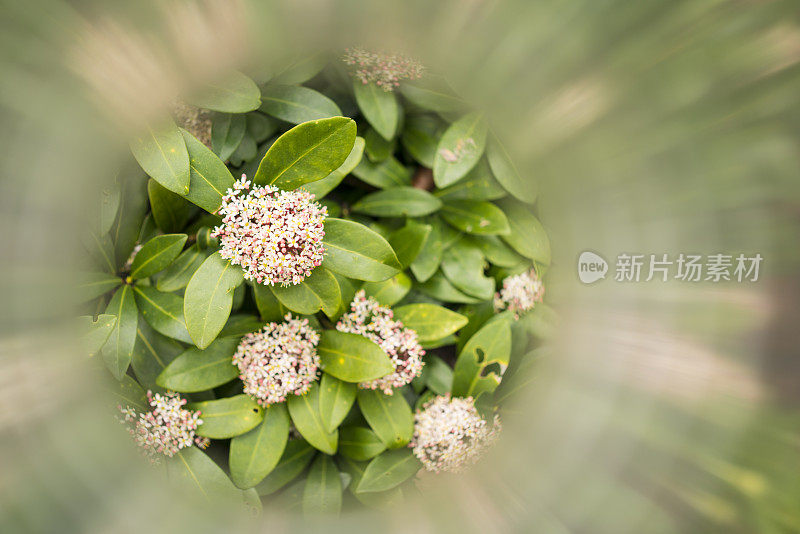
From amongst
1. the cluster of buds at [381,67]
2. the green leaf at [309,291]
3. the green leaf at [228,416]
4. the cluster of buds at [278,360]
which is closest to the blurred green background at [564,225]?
the cluster of buds at [381,67]

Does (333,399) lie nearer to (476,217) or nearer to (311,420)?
(311,420)

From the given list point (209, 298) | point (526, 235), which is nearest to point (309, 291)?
point (209, 298)

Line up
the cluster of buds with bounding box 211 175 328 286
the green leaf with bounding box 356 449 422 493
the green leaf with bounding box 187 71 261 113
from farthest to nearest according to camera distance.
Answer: the green leaf with bounding box 356 449 422 493
the green leaf with bounding box 187 71 261 113
the cluster of buds with bounding box 211 175 328 286

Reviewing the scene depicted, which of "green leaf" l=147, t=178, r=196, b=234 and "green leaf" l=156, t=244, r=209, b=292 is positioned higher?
"green leaf" l=147, t=178, r=196, b=234

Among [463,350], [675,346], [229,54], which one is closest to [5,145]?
[229,54]

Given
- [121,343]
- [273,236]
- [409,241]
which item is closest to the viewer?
[273,236]

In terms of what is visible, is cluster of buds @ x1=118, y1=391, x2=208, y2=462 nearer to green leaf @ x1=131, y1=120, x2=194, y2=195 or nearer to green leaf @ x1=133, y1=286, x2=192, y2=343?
green leaf @ x1=133, y1=286, x2=192, y2=343

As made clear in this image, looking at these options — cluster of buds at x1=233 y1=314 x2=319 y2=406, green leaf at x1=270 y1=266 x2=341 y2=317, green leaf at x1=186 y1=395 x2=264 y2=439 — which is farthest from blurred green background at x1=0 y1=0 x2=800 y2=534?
green leaf at x1=270 y1=266 x2=341 y2=317

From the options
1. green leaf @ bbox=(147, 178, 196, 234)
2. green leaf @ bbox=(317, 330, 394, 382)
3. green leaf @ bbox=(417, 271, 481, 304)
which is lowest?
green leaf @ bbox=(317, 330, 394, 382)
